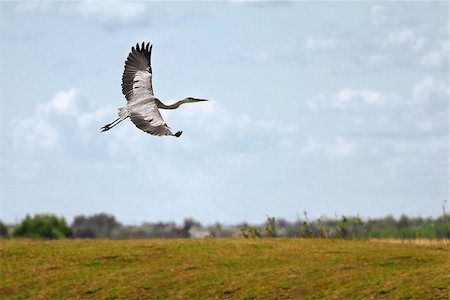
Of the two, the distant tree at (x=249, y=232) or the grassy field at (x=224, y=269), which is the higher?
the distant tree at (x=249, y=232)

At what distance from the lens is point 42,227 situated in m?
37.1

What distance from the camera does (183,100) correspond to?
510 inches

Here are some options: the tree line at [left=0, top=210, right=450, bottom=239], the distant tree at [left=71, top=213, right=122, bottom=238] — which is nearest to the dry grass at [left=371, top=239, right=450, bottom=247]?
the tree line at [left=0, top=210, right=450, bottom=239]

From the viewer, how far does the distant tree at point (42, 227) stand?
3709 cm

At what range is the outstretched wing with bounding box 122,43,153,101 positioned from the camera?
42.7ft

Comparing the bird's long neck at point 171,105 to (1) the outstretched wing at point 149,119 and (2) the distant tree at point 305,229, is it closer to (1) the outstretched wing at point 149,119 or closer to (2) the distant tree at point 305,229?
(1) the outstretched wing at point 149,119

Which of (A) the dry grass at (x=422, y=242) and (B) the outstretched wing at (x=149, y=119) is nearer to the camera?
(B) the outstretched wing at (x=149, y=119)

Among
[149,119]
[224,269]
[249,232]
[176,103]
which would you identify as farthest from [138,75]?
[249,232]

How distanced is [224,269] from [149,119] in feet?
35.0

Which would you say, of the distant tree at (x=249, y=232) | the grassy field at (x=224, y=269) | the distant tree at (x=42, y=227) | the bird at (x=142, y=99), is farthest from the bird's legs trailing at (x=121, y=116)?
the distant tree at (x=42, y=227)

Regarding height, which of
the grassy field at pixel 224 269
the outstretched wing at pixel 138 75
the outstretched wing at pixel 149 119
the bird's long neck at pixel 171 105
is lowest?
the grassy field at pixel 224 269

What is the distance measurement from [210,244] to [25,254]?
394cm

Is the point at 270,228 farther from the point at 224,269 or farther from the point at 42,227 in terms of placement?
the point at 42,227

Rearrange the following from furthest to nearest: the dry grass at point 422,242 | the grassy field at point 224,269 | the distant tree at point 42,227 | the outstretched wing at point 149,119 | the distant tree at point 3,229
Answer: the distant tree at point 3,229, the distant tree at point 42,227, the dry grass at point 422,242, the grassy field at point 224,269, the outstretched wing at point 149,119
